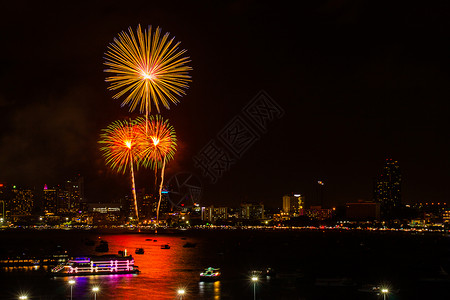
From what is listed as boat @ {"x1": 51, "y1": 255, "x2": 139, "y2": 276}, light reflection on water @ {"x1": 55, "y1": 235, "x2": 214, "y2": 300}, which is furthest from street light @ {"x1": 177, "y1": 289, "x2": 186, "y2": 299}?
boat @ {"x1": 51, "y1": 255, "x2": 139, "y2": 276}

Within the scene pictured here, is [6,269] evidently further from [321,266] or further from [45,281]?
[321,266]

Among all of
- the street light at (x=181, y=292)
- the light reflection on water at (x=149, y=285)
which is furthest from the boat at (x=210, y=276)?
the street light at (x=181, y=292)

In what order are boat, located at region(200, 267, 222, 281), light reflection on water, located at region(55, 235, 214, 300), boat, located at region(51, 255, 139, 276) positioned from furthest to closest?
boat, located at region(200, 267, 222, 281), boat, located at region(51, 255, 139, 276), light reflection on water, located at region(55, 235, 214, 300)

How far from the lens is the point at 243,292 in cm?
4666

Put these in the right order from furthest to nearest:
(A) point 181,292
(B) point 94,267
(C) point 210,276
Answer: (B) point 94,267 < (C) point 210,276 < (A) point 181,292

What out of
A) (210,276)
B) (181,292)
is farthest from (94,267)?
(181,292)

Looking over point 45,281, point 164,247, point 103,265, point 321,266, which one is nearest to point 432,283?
point 321,266

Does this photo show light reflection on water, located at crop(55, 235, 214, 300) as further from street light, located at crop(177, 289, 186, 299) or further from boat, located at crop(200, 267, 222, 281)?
boat, located at crop(200, 267, 222, 281)

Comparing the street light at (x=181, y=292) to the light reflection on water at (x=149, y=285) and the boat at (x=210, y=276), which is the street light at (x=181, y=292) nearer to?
the light reflection on water at (x=149, y=285)

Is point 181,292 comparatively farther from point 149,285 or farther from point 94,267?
point 94,267

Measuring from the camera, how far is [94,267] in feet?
174

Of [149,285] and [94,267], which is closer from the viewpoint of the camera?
[149,285]

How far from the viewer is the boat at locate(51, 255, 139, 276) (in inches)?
2063

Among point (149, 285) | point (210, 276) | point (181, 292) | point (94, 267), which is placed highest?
point (94, 267)
